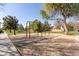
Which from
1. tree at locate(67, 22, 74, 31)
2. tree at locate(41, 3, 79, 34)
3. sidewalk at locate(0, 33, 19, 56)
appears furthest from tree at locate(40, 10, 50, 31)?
sidewalk at locate(0, 33, 19, 56)

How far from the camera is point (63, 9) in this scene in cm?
208

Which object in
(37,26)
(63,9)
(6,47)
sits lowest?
(6,47)

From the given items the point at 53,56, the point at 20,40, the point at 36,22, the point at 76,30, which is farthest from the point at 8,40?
the point at 76,30

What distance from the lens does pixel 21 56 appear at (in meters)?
2.05

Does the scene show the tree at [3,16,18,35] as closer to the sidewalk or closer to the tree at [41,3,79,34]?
the sidewalk

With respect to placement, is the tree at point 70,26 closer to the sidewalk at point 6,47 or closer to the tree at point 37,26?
the tree at point 37,26

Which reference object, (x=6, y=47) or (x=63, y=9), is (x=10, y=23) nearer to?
(x=6, y=47)

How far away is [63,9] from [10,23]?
516mm

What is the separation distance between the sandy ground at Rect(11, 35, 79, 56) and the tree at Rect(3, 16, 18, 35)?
0.31 feet

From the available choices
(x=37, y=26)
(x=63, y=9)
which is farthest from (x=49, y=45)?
(x=63, y=9)

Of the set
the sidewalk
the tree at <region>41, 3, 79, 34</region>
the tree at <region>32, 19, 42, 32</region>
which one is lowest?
the sidewalk

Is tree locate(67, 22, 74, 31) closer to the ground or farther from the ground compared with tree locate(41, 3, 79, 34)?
closer to the ground

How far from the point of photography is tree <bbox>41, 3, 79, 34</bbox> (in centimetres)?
205

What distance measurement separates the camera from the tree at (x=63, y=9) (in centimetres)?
205
